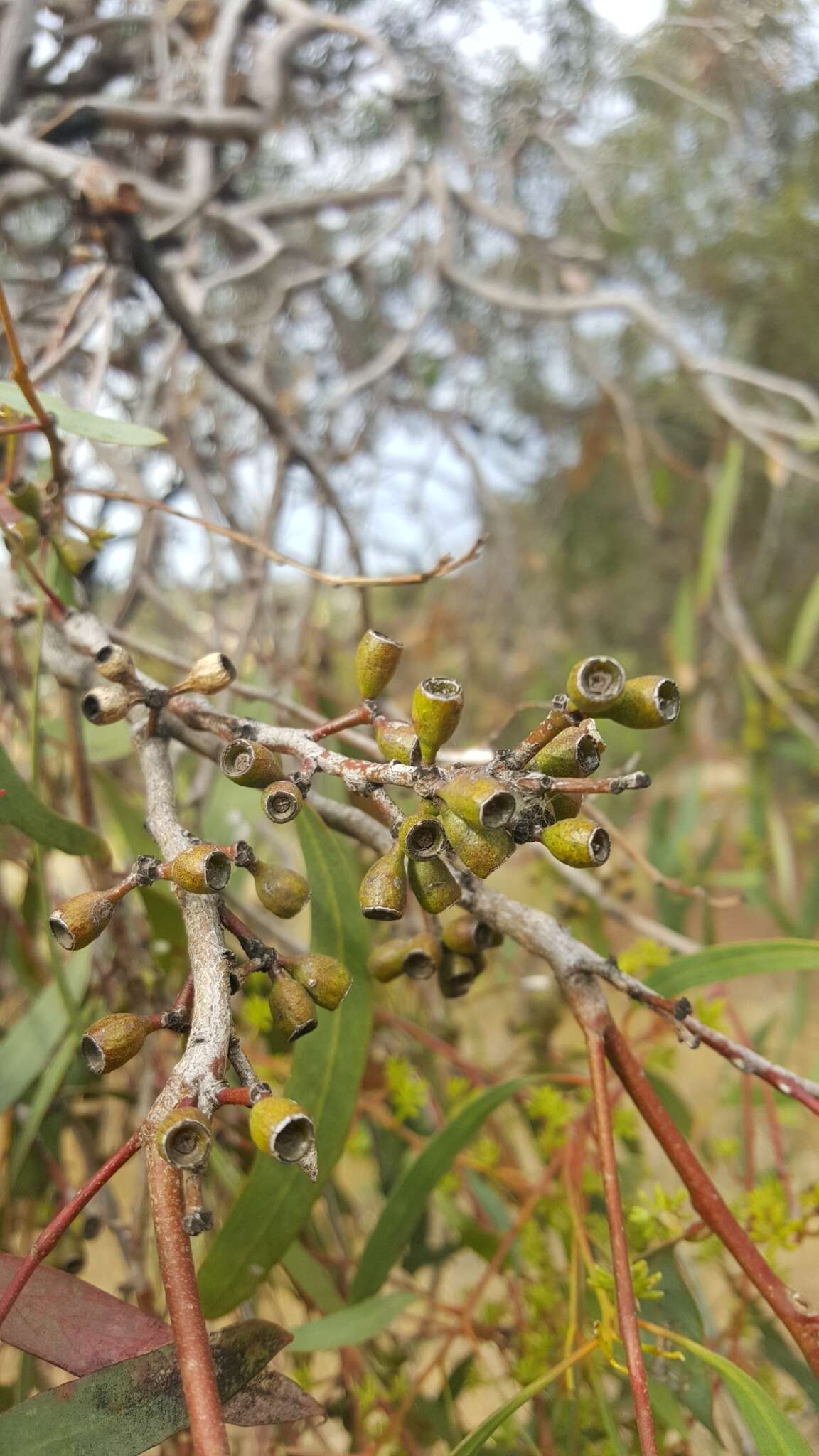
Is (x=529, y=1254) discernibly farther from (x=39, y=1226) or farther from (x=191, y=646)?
(x=191, y=646)

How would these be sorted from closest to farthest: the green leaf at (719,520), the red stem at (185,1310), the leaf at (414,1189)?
the red stem at (185,1310) → the leaf at (414,1189) → the green leaf at (719,520)

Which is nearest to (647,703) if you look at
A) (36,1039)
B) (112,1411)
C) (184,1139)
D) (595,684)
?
(595,684)

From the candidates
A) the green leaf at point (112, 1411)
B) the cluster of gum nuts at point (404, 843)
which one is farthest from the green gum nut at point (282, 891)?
the green leaf at point (112, 1411)

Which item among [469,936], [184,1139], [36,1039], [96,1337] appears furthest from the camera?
[36,1039]

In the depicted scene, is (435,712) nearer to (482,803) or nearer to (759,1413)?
(482,803)

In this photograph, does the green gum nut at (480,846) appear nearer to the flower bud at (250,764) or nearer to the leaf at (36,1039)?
the flower bud at (250,764)
